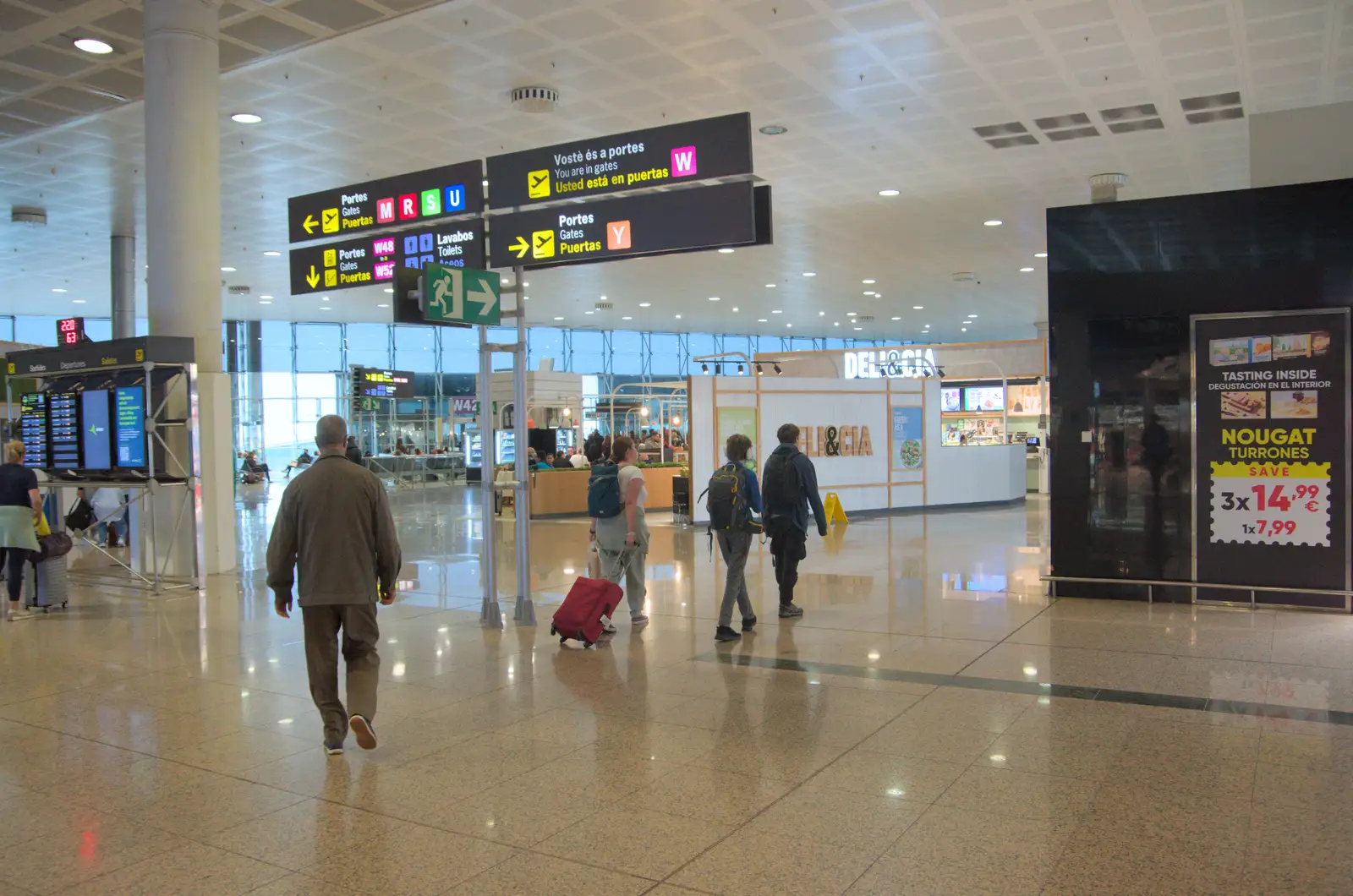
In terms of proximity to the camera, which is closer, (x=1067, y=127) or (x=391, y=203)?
(x=391, y=203)

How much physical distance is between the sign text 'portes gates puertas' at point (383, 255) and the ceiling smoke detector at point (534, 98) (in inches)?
127

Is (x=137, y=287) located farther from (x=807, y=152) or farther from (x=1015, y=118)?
(x=1015, y=118)

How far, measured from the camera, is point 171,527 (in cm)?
1094

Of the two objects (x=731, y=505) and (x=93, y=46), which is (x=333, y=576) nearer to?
(x=731, y=505)

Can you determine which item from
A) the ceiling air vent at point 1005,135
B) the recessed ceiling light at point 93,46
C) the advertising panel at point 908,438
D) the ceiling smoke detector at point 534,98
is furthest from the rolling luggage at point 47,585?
the advertising panel at point 908,438

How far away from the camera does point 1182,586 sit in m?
8.73

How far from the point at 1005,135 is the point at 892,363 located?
9185 mm

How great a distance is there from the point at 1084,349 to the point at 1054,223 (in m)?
1.20

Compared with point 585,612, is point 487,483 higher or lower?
higher

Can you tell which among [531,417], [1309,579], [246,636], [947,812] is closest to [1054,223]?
[1309,579]

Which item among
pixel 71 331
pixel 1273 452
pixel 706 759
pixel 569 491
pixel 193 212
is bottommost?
pixel 706 759

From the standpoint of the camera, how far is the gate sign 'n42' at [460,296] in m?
7.52

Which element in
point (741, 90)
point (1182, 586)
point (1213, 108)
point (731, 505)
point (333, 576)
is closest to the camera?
point (333, 576)

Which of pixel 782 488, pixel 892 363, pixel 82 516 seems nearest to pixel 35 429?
pixel 82 516
